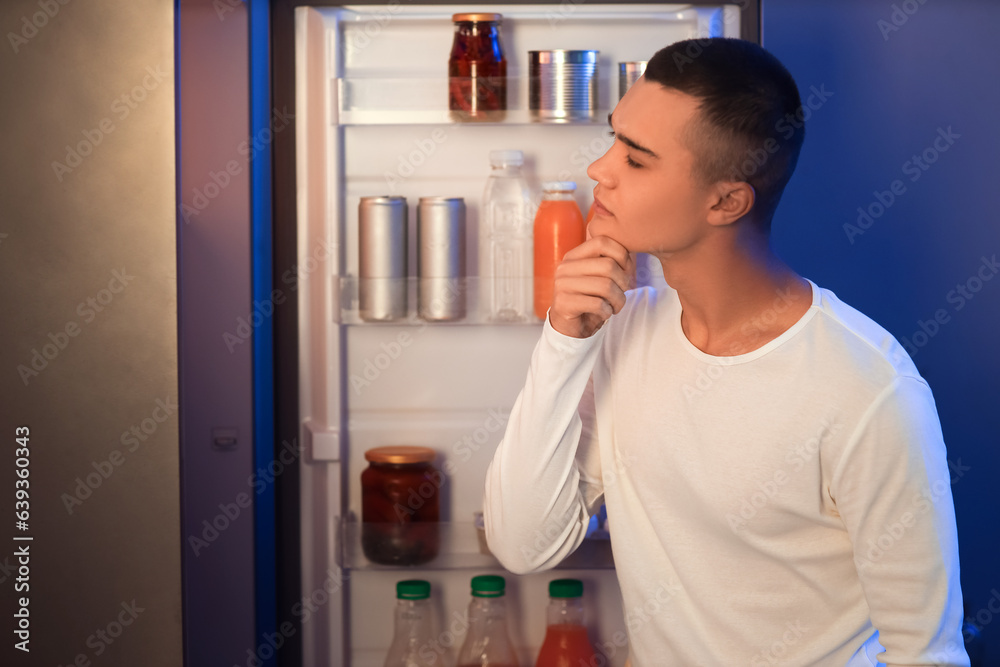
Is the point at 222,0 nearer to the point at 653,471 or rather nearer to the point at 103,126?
the point at 103,126

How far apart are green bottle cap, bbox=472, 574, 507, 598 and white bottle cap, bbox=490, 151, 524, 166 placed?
62 centimetres

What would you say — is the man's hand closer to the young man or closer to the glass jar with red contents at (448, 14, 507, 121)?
the young man

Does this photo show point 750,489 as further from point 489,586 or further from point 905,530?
point 489,586

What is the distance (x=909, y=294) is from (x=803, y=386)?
0.51 meters

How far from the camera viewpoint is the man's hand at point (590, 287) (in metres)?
1.03

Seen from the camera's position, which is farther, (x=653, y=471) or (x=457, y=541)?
(x=457, y=541)

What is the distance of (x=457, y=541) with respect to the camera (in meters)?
1.45

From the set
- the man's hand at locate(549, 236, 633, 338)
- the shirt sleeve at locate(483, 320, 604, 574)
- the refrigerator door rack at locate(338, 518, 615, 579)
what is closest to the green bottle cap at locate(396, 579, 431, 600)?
the refrigerator door rack at locate(338, 518, 615, 579)

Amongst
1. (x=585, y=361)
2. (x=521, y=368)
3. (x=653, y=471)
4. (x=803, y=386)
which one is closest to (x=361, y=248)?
(x=521, y=368)

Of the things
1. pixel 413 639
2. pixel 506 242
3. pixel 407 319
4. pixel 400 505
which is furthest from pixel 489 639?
pixel 506 242

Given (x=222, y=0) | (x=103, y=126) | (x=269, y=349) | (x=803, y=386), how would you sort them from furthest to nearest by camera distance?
(x=269, y=349), (x=222, y=0), (x=803, y=386), (x=103, y=126)

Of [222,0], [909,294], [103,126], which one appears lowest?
[909,294]

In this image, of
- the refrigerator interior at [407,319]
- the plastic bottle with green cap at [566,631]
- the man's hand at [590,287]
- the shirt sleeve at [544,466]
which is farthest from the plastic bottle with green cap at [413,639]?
the man's hand at [590,287]

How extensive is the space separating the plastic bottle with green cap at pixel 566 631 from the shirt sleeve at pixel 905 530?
555mm
